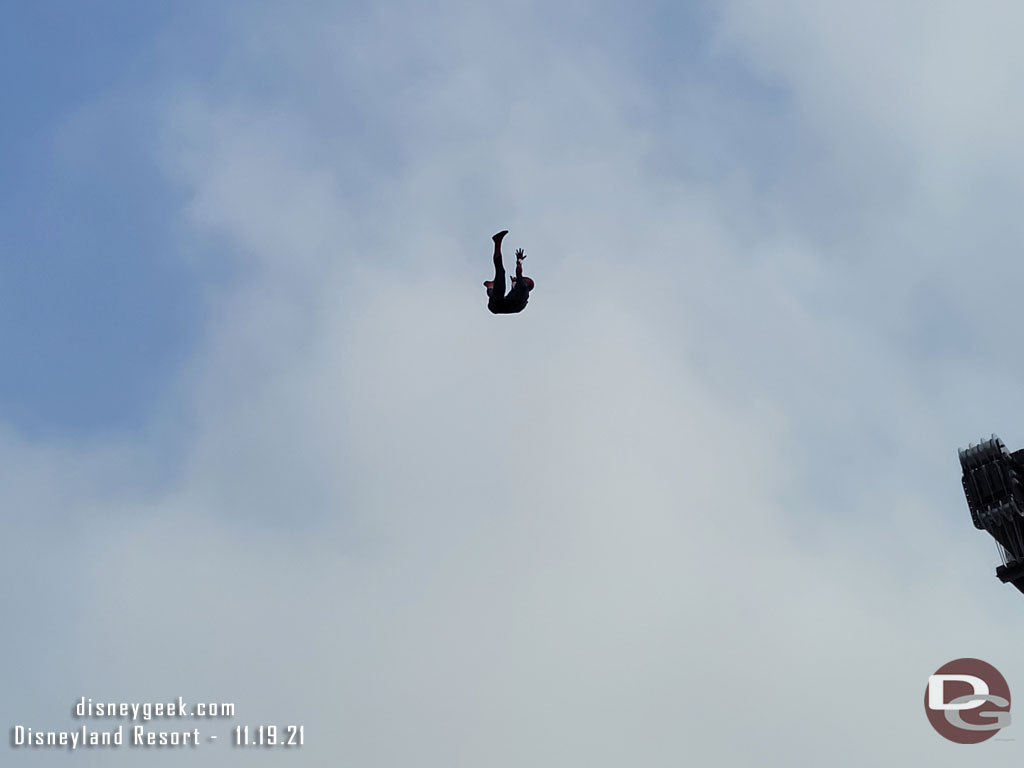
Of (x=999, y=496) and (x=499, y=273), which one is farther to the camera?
(x=999, y=496)

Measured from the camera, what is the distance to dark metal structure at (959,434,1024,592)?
11212 cm

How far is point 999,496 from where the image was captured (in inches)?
4441

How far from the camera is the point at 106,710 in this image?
2243 inches

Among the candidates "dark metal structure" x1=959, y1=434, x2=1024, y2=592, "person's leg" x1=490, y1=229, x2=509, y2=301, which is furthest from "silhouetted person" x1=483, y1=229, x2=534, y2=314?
"dark metal structure" x1=959, y1=434, x2=1024, y2=592

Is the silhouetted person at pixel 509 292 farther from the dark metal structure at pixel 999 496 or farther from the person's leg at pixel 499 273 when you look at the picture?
the dark metal structure at pixel 999 496

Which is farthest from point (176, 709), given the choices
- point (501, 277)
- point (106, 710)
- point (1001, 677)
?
point (1001, 677)

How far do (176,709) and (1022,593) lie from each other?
294 ft

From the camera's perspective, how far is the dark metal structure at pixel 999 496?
112125mm

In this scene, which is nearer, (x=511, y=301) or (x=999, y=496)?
(x=511, y=301)

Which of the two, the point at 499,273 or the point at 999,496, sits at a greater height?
the point at 999,496

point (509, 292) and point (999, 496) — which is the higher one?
point (999, 496)

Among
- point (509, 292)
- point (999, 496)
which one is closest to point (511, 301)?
point (509, 292)

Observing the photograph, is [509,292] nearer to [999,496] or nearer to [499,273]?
[499,273]

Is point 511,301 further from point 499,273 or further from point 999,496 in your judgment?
point 999,496
